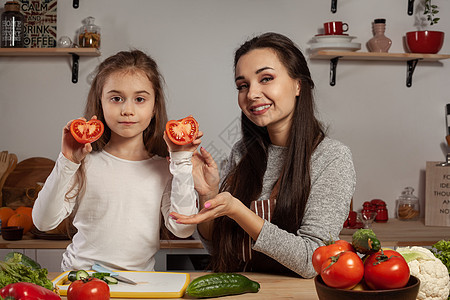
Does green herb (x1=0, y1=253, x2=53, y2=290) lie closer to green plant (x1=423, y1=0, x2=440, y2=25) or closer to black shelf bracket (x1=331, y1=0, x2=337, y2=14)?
black shelf bracket (x1=331, y1=0, x2=337, y2=14)

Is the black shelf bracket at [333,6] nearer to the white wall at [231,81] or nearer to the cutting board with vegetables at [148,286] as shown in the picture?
the white wall at [231,81]

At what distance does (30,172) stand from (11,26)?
2.67 feet

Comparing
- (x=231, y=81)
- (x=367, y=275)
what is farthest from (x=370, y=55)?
(x=367, y=275)

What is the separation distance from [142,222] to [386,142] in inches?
81.2

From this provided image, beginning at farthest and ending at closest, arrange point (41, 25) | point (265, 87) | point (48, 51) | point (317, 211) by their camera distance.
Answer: point (41, 25), point (48, 51), point (265, 87), point (317, 211)

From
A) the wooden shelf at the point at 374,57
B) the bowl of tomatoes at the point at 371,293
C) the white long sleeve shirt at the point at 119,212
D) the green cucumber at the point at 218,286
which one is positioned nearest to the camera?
the bowl of tomatoes at the point at 371,293

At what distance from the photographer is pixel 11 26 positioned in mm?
2871

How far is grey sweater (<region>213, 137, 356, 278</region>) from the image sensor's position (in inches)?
55.2

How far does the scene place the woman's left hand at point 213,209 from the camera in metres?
1.32

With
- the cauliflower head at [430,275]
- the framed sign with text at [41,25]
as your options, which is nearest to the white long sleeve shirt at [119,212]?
the cauliflower head at [430,275]

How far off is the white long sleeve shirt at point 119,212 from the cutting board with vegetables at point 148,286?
0.54 ft

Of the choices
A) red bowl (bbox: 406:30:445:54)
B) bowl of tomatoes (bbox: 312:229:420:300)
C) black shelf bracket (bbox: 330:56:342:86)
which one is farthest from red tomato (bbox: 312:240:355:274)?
red bowl (bbox: 406:30:445:54)

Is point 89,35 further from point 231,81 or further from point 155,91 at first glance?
point 155,91

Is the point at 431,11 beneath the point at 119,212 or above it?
above
